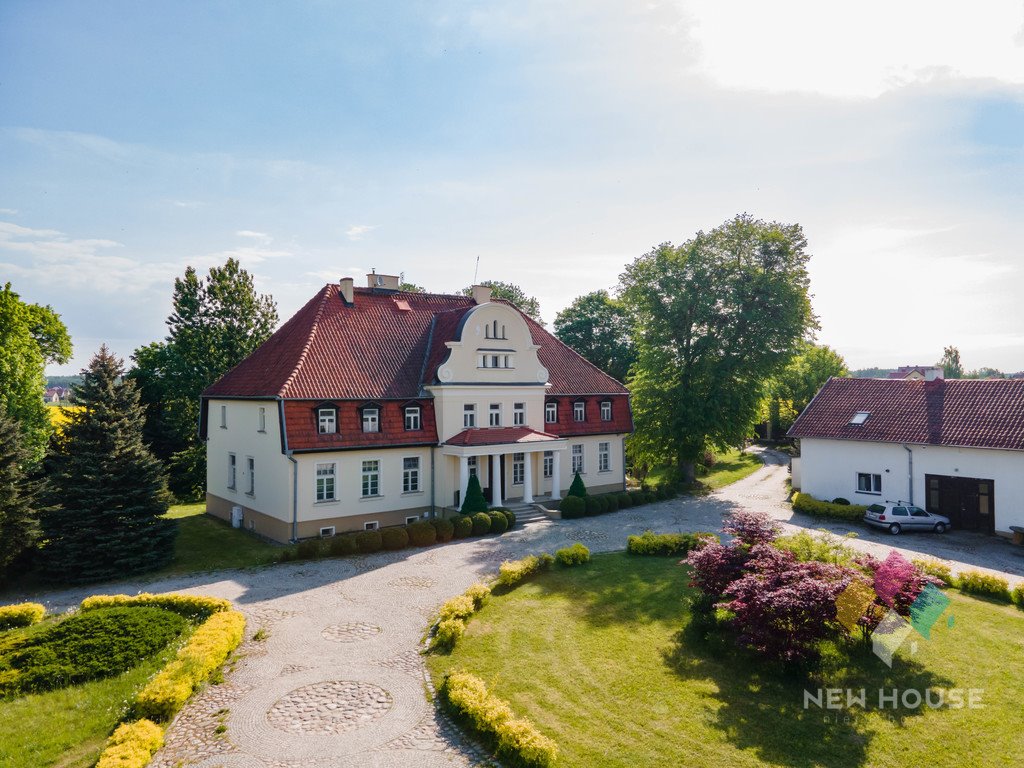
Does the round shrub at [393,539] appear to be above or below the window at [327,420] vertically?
below

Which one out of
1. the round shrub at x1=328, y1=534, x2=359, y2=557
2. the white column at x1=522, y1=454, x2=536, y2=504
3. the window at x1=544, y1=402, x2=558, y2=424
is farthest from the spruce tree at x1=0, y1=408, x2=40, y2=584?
the window at x1=544, y1=402, x2=558, y2=424

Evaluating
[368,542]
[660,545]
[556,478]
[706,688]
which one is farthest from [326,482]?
[706,688]

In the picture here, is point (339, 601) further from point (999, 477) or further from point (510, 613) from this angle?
point (999, 477)

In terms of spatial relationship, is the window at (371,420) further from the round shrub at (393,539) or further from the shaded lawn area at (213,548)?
the shaded lawn area at (213,548)

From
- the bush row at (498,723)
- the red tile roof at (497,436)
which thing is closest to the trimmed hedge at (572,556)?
the red tile roof at (497,436)

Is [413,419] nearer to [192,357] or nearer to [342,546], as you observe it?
[342,546]

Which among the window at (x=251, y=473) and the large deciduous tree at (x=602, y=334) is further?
the large deciduous tree at (x=602, y=334)

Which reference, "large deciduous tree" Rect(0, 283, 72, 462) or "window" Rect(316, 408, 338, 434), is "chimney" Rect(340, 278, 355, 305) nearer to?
"window" Rect(316, 408, 338, 434)

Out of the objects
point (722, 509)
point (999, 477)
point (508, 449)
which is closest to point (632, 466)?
point (722, 509)
